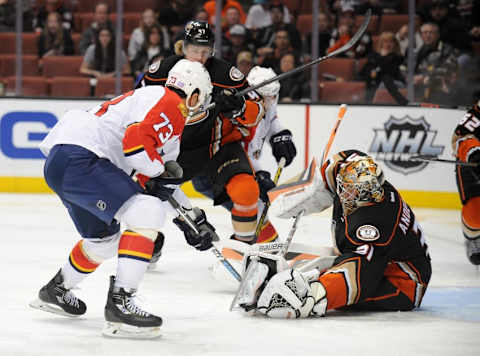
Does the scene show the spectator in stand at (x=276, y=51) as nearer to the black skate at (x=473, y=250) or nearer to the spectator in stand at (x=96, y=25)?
the spectator in stand at (x=96, y=25)

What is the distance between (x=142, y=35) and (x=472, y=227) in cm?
364

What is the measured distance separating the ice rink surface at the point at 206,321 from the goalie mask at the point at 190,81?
802 mm

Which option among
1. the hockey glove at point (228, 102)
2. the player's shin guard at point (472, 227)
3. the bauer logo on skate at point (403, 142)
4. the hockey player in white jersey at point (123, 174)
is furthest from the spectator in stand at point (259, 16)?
the hockey player in white jersey at point (123, 174)

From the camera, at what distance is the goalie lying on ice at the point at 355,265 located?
10.9 ft

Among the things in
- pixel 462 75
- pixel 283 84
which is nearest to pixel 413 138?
pixel 462 75

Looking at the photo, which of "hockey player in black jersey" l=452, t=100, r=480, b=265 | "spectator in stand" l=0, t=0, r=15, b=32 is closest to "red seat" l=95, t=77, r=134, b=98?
"spectator in stand" l=0, t=0, r=15, b=32

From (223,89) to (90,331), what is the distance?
4.93 feet

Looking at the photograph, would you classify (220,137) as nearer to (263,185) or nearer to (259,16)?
(263,185)

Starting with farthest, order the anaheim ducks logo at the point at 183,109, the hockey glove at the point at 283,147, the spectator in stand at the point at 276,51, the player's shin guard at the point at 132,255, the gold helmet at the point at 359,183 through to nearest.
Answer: the spectator in stand at the point at 276,51 → the hockey glove at the point at 283,147 → the gold helmet at the point at 359,183 → the anaheim ducks logo at the point at 183,109 → the player's shin guard at the point at 132,255

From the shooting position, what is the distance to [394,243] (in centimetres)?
338

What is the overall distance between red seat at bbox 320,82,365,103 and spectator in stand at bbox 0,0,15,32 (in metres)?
2.55

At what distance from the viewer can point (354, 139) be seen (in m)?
6.96

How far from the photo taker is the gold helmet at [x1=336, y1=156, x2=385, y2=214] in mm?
3383

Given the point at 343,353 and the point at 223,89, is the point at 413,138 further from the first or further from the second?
the point at 343,353
